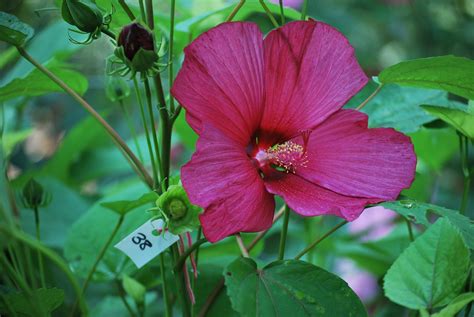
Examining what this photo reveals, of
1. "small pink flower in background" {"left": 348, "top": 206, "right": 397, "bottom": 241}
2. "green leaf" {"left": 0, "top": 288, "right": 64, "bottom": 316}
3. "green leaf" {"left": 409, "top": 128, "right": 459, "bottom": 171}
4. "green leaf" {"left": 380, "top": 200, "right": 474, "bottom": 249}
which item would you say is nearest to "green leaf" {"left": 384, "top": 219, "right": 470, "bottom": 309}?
"green leaf" {"left": 380, "top": 200, "right": 474, "bottom": 249}

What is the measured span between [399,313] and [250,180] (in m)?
0.50

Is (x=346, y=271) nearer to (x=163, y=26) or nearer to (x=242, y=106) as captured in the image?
(x=163, y=26)

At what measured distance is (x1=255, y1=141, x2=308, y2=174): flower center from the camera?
0.58 m

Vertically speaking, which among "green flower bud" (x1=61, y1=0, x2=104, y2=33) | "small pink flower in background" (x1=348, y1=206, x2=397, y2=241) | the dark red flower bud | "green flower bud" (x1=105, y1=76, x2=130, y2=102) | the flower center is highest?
"green flower bud" (x1=61, y1=0, x2=104, y2=33)

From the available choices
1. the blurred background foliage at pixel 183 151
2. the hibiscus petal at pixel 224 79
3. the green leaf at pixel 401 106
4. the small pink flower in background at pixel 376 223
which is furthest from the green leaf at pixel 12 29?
the small pink flower in background at pixel 376 223

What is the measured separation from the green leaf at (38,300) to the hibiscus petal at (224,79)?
0.15 metres

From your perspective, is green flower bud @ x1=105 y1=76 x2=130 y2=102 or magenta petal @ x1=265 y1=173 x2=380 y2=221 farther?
green flower bud @ x1=105 y1=76 x2=130 y2=102

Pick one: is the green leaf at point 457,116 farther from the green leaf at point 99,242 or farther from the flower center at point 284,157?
the green leaf at point 99,242

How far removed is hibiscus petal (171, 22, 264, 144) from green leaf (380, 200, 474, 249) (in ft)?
0.42

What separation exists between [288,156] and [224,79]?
0.30ft

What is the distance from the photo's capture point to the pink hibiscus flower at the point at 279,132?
1.66ft

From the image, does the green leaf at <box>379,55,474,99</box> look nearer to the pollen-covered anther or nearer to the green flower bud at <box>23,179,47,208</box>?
the pollen-covered anther

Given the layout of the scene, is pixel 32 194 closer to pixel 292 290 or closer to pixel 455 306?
pixel 292 290

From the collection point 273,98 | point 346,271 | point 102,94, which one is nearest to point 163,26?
point 273,98
